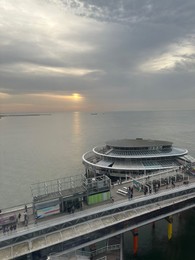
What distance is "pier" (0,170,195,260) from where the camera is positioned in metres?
30.5

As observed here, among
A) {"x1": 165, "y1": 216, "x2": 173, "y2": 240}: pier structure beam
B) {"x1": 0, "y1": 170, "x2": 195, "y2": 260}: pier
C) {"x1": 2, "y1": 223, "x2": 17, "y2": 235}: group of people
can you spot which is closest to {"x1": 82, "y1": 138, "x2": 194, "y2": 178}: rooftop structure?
{"x1": 0, "y1": 170, "x2": 195, "y2": 260}: pier

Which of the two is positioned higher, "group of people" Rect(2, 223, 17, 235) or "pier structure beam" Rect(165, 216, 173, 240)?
"group of people" Rect(2, 223, 17, 235)

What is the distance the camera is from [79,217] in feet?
113

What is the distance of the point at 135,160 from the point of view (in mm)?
73875

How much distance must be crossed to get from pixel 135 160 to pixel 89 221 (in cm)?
4160

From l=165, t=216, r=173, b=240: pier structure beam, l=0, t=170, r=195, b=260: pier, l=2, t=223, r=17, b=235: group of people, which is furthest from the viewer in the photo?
l=165, t=216, r=173, b=240: pier structure beam

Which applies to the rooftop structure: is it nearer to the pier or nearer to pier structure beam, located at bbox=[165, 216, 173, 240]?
the pier

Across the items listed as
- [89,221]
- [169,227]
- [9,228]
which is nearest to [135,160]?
[169,227]

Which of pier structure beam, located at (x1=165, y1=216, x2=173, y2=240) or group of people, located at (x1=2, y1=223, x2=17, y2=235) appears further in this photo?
pier structure beam, located at (x1=165, y1=216, x2=173, y2=240)

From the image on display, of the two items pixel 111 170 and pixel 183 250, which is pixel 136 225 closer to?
pixel 183 250

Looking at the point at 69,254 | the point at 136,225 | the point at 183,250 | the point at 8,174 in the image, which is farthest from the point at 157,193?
the point at 8,174

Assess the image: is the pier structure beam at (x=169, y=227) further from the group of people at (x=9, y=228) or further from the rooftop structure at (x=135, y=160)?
the group of people at (x=9, y=228)

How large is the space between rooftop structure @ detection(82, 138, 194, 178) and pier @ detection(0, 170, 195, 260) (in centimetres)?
2091

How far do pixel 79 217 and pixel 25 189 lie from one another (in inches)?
1693
